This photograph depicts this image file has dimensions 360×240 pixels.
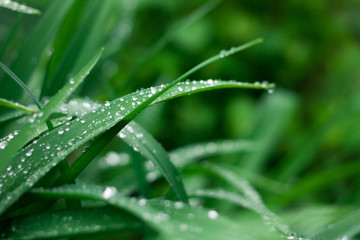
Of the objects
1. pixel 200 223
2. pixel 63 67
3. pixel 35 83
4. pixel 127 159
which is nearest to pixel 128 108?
pixel 200 223

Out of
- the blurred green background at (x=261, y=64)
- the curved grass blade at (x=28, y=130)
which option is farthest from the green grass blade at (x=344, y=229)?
the blurred green background at (x=261, y=64)

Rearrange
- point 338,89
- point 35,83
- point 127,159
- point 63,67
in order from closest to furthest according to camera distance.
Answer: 1. point 63,67
2. point 127,159
3. point 35,83
4. point 338,89

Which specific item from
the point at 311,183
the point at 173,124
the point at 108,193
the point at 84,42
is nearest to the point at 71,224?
the point at 108,193

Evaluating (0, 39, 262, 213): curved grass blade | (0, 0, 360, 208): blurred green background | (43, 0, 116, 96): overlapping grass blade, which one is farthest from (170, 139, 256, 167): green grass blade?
(0, 0, 360, 208): blurred green background

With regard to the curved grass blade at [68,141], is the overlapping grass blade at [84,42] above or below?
above

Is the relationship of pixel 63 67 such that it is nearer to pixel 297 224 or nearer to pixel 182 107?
pixel 297 224

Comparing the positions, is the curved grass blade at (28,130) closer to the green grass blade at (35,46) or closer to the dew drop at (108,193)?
the dew drop at (108,193)
